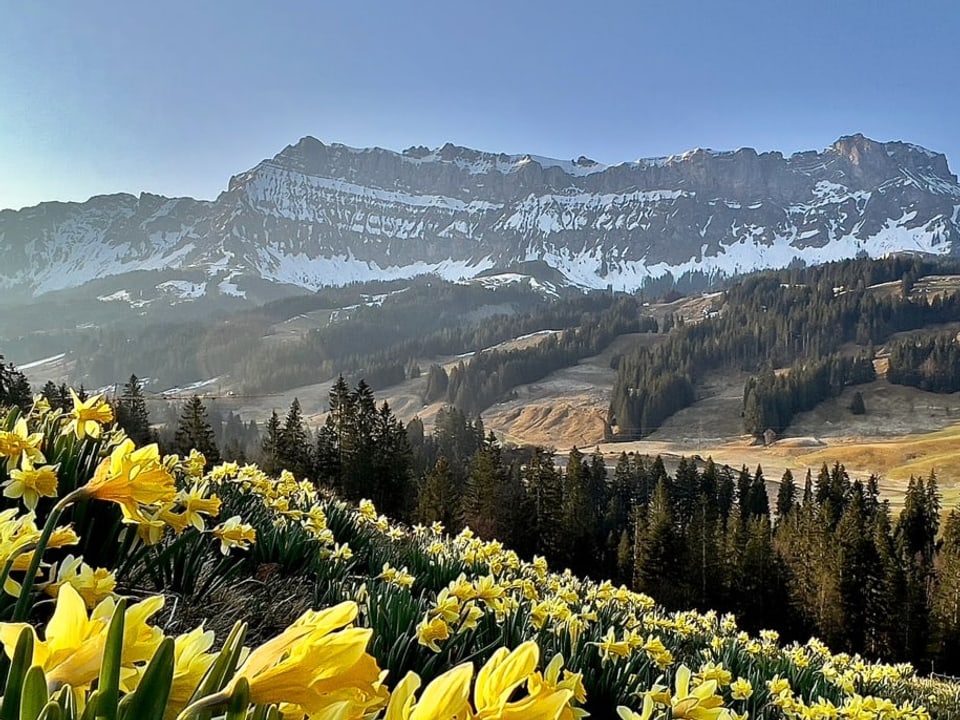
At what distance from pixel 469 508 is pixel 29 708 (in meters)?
42.9

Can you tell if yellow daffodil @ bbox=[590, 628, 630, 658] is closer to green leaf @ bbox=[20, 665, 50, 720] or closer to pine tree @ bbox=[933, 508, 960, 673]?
green leaf @ bbox=[20, 665, 50, 720]

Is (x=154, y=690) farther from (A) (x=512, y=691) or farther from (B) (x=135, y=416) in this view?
(B) (x=135, y=416)

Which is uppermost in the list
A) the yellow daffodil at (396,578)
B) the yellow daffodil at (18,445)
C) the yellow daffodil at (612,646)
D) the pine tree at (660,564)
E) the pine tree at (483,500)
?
the yellow daffodil at (18,445)

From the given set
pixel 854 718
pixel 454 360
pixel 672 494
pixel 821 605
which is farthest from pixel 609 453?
pixel 854 718

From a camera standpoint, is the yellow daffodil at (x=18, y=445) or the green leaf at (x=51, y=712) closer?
the green leaf at (x=51, y=712)

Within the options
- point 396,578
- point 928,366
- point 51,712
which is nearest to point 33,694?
point 51,712

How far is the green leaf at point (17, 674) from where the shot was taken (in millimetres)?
789

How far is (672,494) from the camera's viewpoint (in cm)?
5744

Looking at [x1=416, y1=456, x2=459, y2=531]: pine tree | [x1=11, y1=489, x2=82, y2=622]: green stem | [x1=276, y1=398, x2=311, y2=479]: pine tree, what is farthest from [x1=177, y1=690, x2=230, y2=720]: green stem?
[x1=276, y1=398, x2=311, y2=479]: pine tree

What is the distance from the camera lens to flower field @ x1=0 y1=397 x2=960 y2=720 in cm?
75

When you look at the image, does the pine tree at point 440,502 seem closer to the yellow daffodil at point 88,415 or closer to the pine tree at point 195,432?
the pine tree at point 195,432

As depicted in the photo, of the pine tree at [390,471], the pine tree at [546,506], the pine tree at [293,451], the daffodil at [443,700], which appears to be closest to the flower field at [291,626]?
the daffodil at [443,700]

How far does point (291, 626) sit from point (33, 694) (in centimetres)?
27

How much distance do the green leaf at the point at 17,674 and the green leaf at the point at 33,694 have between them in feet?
0.26
